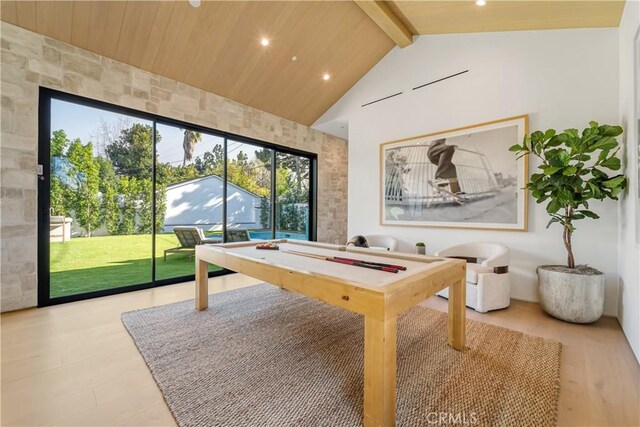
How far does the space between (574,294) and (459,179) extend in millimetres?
1805

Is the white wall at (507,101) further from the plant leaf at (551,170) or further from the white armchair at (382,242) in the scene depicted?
the plant leaf at (551,170)

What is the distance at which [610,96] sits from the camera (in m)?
2.80

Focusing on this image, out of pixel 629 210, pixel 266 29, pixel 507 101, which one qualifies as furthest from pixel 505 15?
pixel 266 29

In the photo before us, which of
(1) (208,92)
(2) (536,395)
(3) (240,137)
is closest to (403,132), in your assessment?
(3) (240,137)

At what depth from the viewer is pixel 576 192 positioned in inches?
100.0

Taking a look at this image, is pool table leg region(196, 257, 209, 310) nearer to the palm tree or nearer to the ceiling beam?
the palm tree

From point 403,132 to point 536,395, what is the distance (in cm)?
376

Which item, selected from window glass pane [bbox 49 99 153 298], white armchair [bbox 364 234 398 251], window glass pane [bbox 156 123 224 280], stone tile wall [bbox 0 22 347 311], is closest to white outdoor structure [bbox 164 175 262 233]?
window glass pane [bbox 156 123 224 280]

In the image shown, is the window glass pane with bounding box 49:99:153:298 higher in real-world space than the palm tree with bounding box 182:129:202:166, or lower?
lower

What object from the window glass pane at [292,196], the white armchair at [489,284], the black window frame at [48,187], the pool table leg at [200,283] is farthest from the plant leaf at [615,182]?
the black window frame at [48,187]

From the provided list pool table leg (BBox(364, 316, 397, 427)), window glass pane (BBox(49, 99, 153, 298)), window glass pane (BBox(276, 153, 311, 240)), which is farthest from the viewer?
window glass pane (BBox(276, 153, 311, 240))

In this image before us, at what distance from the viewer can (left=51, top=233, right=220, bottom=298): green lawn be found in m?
Answer: 3.36

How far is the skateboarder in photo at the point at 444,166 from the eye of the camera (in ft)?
12.3

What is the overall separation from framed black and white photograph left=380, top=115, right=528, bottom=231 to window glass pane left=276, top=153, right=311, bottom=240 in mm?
2058
